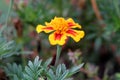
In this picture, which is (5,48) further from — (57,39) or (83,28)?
(83,28)

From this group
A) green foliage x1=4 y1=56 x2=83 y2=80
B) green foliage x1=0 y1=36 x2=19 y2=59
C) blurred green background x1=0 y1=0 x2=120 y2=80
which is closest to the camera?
green foliage x1=4 y1=56 x2=83 y2=80

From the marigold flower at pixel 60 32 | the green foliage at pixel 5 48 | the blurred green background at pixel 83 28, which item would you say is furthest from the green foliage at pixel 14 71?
the blurred green background at pixel 83 28

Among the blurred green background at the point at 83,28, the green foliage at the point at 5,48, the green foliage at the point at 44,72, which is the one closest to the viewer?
the green foliage at the point at 44,72

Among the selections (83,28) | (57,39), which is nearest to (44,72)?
(57,39)

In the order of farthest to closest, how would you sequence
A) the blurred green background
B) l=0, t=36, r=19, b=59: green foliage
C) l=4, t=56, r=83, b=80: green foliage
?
the blurred green background → l=0, t=36, r=19, b=59: green foliage → l=4, t=56, r=83, b=80: green foliage

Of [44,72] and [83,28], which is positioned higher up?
[83,28]

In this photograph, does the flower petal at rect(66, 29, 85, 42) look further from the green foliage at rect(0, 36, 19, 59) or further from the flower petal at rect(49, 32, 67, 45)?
the green foliage at rect(0, 36, 19, 59)

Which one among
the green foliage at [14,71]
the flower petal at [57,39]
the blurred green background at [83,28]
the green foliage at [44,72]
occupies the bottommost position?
the green foliage at [44,72]

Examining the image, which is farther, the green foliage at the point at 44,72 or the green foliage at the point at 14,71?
the green foliage at the point at 14,71

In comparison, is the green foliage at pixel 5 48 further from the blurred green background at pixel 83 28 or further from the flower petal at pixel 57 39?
the blurred green background at pixel 83 28

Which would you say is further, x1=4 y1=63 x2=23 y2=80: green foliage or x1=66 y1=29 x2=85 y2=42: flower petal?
x1=4 y1=63 x2=23 y2=80: green foliage

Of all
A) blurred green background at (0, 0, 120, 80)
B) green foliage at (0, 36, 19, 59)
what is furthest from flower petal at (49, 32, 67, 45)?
blurred green background at (0, 0, 120, 80)

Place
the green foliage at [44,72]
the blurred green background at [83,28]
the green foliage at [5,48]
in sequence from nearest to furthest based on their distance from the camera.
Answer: the green foliage at [44,72] < the green foliage at [5,48] < the blurred green background at [83,28]
